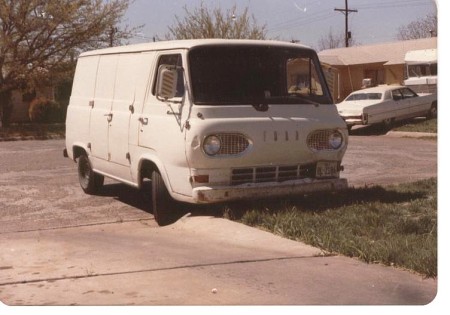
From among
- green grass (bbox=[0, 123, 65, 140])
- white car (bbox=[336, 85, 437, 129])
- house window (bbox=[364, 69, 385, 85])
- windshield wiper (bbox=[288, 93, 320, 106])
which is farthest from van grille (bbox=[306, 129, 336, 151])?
house window (bbox=[364, 69, 385, 85])

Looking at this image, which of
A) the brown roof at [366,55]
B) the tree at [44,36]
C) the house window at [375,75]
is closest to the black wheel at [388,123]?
the tree at [44,36]

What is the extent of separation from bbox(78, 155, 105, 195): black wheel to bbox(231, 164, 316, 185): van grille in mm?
3121

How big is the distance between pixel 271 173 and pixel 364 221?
3.78 ft

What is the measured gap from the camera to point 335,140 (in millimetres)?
7332

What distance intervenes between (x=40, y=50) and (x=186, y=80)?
58.0 feet

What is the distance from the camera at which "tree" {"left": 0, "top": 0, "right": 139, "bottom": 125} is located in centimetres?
2278

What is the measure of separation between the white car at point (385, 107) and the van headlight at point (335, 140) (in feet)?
35.7

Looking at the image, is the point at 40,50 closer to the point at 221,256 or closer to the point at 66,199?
the point at 66,199

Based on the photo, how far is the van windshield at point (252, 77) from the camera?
6988 millimetres

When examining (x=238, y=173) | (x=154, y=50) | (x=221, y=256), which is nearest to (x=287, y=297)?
(x=221, y=256)

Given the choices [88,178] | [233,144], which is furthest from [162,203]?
[88,178]

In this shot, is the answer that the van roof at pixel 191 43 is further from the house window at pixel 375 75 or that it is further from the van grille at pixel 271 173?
the house window at pixel 375 75

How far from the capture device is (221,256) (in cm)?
559

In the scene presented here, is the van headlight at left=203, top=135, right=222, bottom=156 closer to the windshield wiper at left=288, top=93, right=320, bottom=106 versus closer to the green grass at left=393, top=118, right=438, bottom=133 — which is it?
the windshield wiper at left=288, top=93, right=320, bottom=106
